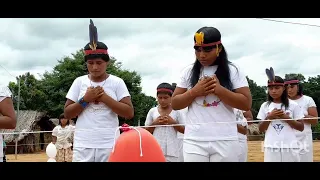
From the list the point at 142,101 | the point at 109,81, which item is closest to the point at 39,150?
the point at 142,101

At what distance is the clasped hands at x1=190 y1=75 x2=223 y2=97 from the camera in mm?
2854

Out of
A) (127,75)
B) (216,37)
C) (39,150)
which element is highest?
(127,75)

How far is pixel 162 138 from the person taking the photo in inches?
207

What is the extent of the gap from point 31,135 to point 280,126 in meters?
17.9

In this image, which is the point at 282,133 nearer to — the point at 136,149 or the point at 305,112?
the point at 305,112

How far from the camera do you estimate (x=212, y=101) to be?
298 cm

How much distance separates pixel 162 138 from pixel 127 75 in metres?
24.1

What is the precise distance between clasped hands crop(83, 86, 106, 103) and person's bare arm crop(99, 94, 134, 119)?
3 centimetres

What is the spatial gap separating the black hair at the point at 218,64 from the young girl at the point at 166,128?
80.6 inches

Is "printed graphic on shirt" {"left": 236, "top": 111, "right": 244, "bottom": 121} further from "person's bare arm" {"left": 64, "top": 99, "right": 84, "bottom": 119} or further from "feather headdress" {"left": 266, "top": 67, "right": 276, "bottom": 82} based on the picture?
"person's bare arm" {"left": 64, "top": 99, "right": 84, "bottom": 119}

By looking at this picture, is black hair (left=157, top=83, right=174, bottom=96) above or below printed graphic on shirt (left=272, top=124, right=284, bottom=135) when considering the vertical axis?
above

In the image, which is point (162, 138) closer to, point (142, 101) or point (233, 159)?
point (233, 159)

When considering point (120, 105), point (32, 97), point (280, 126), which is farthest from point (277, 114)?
point (32, 97)

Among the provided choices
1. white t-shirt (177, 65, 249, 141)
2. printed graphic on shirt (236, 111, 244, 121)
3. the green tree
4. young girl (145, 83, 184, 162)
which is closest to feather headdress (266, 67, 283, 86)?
printed graphic on shirt (236, 111, 244, 121)
